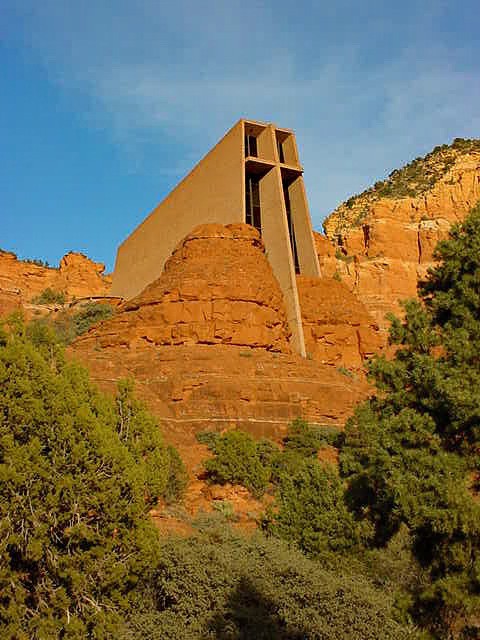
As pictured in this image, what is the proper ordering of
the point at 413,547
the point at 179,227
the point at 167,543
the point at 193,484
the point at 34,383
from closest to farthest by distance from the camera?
the point at 413,547 → the point at 34,383 → the point at 167,543 → the point at 193,484 → the point at 179,227

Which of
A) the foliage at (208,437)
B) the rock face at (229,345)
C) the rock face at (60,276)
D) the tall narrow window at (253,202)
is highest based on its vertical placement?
the rock face at (60,276)

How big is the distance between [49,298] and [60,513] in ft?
149

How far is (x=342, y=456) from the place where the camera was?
17531mm

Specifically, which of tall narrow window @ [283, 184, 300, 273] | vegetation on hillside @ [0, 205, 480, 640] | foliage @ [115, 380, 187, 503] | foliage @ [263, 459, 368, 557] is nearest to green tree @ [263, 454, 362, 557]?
foliage @ [263, 459, 368, 557]

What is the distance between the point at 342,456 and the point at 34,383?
9.89 metres

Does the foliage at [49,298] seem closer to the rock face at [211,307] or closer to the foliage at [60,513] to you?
the rock face at [211,307]

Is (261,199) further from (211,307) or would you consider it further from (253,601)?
(253,601)

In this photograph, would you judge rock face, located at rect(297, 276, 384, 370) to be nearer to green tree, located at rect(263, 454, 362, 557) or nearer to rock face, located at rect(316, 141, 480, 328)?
rock face, located at rect(316, 141, 480, 328)

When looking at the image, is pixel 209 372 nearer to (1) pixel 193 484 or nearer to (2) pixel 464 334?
(1) pixel 193 484

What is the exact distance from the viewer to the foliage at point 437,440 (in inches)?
318

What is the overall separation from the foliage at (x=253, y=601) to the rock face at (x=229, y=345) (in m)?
8.37

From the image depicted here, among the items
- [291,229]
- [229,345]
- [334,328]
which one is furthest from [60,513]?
[291,229]

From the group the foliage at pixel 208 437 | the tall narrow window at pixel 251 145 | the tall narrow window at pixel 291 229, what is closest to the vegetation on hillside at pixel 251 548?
the foliage at pixel 208 437

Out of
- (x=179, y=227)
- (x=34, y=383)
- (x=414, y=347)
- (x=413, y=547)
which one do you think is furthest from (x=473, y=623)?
(x=179, y=227)
